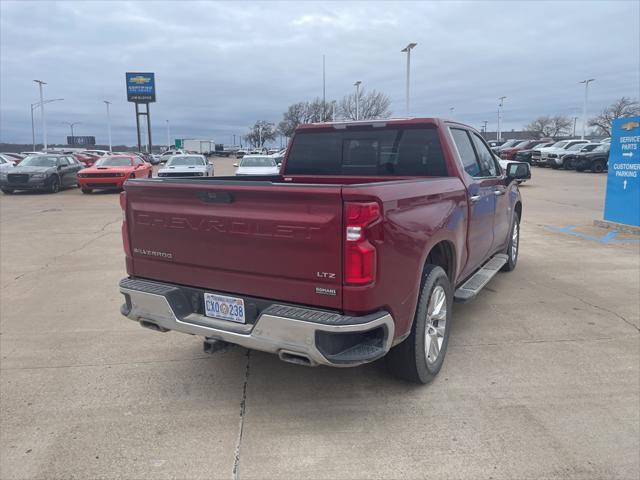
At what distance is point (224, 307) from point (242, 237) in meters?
0.51

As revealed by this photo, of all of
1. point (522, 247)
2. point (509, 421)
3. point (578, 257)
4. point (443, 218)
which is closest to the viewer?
point (509, 421)

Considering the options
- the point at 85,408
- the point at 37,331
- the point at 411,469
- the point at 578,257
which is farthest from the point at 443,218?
the point at 578,257

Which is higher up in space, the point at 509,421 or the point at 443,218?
the point at 443,218

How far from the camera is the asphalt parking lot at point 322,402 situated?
2.85 metres

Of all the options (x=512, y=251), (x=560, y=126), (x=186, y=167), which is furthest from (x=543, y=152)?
(x=560, y=126)

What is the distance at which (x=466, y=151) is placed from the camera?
4.89 meters

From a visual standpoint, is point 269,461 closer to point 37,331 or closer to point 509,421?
point 509,421

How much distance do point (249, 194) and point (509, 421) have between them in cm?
224

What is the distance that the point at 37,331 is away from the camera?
16.1ft

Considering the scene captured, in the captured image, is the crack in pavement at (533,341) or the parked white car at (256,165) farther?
the parked white car at (256,165)

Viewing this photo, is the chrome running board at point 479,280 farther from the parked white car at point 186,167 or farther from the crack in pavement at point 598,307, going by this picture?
the parked white car at point 186,167

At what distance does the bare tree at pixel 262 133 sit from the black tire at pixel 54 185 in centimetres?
8747

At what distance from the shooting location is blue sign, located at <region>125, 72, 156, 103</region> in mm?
63400

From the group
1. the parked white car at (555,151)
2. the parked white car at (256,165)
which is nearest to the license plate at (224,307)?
Result: the parked white car at (256,165)
